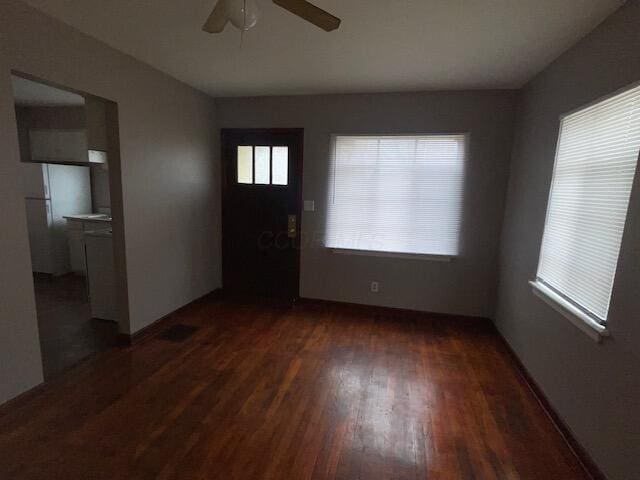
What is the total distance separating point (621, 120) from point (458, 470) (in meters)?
2.06

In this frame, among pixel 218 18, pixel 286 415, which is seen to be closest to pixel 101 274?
pixel 286 415

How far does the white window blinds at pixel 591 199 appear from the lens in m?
1.62

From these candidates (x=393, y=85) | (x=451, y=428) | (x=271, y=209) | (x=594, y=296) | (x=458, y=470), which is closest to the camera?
(x=458, y=470)

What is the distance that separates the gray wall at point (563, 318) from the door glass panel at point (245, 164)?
2.95 m

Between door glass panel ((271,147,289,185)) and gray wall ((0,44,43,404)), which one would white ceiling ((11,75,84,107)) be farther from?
door glass panel ((271,147,289,185))

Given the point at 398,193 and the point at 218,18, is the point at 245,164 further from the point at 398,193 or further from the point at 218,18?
the point at 218,18

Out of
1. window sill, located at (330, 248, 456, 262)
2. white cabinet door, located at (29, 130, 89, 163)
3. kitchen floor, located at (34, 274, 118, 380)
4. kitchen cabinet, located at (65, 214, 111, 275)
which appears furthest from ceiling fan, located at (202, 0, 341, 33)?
kitchen cabinet, located at (65, 214, 111, 275)

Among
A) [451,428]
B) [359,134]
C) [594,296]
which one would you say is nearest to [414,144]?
[359,134]

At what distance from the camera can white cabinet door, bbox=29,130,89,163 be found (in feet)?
14.5

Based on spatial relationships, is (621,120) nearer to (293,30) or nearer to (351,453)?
(293,30)

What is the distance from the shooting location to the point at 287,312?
3.75m

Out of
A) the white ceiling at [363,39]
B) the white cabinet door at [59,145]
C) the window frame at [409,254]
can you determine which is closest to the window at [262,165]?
the window frame at [409,254]

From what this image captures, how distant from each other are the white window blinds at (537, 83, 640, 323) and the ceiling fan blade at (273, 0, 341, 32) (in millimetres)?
1560

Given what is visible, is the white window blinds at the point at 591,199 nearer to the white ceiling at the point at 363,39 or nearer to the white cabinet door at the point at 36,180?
the white ceiling at the point at 363,39
